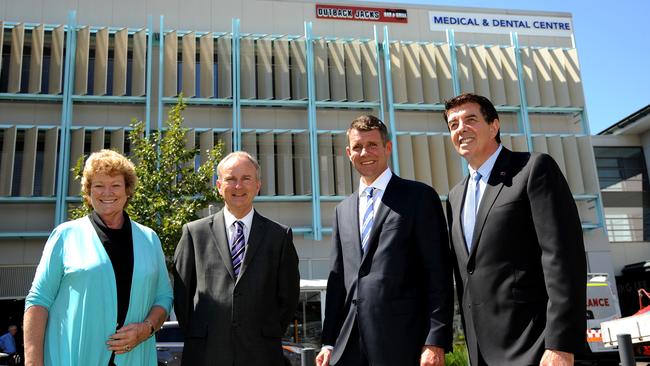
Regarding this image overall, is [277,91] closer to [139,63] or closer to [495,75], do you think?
[139,63]

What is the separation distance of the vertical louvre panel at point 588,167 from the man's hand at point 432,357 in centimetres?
2192

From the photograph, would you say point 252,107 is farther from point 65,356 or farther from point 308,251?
point 65,356

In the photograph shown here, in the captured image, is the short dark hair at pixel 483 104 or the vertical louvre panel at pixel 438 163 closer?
the short dark hair at pixel 483 104

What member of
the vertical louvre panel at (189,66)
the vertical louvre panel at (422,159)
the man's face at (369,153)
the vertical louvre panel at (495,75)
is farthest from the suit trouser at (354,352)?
the vertical louvre panel at (495,75)

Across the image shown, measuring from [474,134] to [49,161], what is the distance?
18.7 m

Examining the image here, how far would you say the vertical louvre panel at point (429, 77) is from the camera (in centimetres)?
2222

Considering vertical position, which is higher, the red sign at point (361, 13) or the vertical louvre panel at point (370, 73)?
the red sign at point (361, 13)

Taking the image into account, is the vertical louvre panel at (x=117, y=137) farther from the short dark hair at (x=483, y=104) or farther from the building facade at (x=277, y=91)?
the short dark hair at (x=483, y=104)

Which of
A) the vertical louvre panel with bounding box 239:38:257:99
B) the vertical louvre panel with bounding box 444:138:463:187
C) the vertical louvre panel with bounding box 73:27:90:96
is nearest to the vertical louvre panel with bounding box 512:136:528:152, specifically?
the vertical louvre panel with bounding box 444:138:463:187

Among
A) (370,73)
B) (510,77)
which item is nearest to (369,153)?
(370,73)

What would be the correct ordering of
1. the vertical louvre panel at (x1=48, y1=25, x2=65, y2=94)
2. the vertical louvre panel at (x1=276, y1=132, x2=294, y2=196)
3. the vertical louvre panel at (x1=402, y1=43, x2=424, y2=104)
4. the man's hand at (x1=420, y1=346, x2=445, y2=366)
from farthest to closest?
the vertical louvre panel at (x1=402, y1=43, x2=424, y2=104) < the vertical louvre panel at (x1=276, y1=132, x2=294, y2=196) < the vertical louvre panel at (x1=48, y1=25, x2=65, y2=94) < the man's hand at (x1=420, y1=346, x2=445, y2=366)

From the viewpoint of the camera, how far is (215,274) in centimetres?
355

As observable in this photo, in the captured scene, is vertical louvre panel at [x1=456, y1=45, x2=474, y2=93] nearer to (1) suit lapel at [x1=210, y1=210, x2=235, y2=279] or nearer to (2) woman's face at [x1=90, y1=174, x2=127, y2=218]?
Answer: (1) suit lapel at [x1=210, y1=210, x2=235, y2=279]

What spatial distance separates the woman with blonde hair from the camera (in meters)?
3.12
